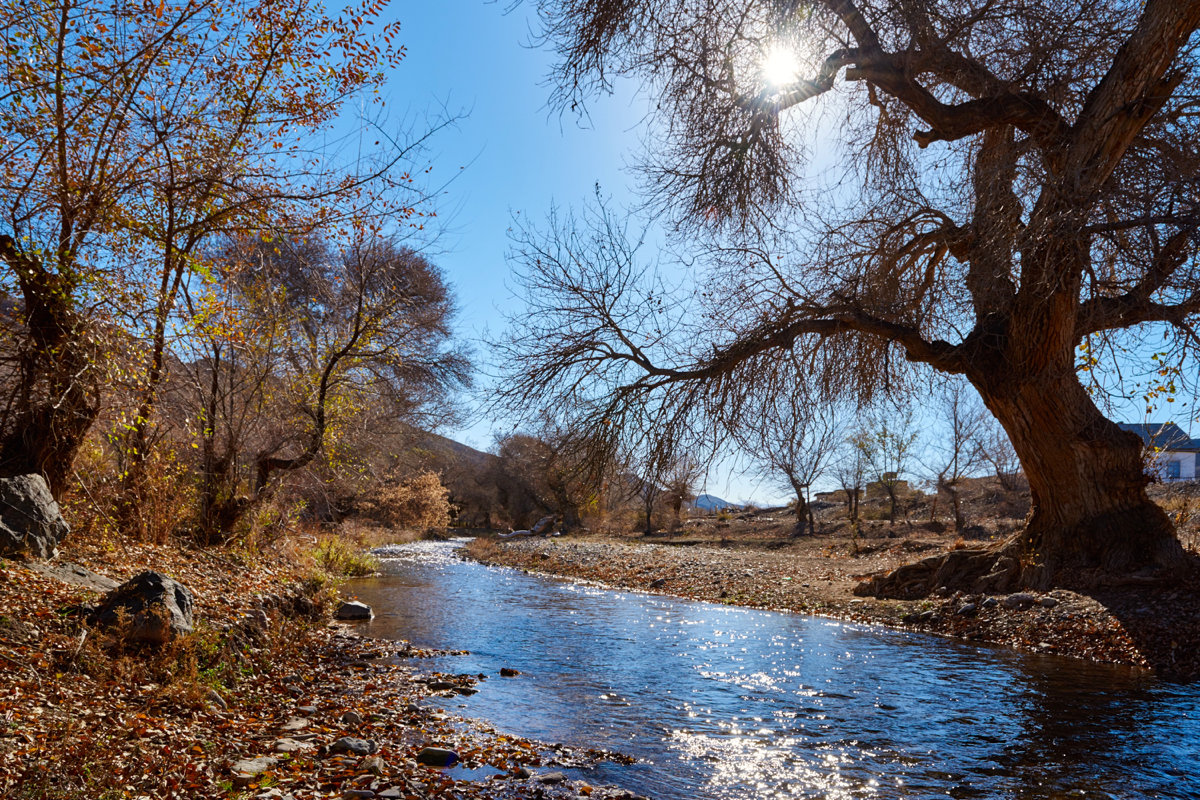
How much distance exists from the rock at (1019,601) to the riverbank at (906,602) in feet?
0.06

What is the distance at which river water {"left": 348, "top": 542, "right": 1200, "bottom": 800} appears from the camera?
19.4 ft

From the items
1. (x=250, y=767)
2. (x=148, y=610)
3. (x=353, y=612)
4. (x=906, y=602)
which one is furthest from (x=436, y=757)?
(x=906, y=602)

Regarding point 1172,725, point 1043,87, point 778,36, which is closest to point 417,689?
point 1172,725

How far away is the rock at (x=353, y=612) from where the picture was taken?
Result: 1287 centimetres

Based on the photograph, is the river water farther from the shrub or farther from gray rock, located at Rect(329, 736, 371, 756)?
the shrub

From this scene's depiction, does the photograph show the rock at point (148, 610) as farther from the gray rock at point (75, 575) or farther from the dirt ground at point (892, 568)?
the dirt ground at point (892, 568)

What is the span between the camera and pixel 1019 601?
39.7 ft

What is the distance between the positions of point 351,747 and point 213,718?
4.01 ft

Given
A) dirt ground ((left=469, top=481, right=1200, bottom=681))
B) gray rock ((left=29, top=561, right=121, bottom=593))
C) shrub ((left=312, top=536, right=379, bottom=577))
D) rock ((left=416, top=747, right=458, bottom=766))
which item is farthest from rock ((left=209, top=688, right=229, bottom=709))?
dirt ground ((left=469, top=481, right=1200, bottom=681))

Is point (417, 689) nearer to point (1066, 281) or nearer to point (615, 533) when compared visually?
point (1066, 281)

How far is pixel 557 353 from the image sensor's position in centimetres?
1049

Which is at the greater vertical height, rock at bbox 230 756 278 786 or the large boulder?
the large boulder

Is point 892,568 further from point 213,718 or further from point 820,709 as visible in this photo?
point 213,718

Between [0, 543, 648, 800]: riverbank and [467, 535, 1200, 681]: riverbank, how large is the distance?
8.23 meters
